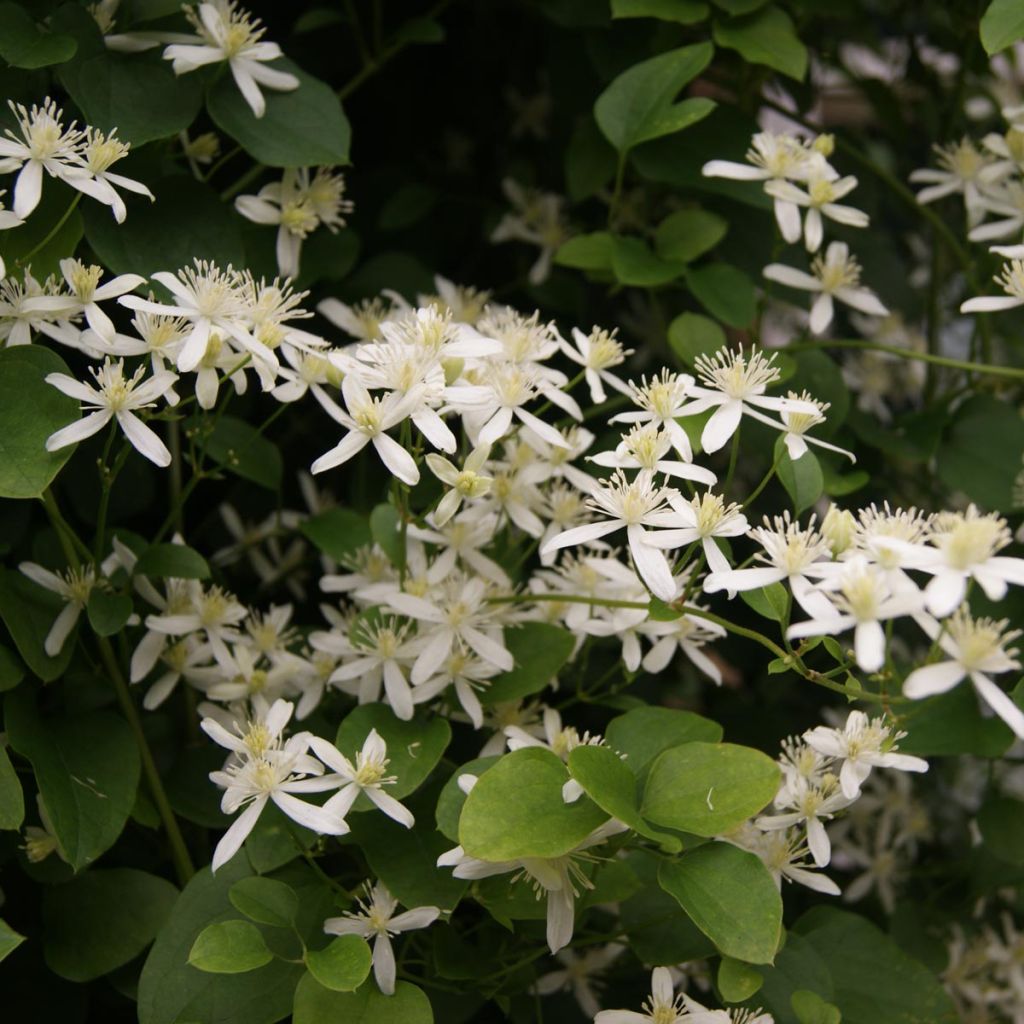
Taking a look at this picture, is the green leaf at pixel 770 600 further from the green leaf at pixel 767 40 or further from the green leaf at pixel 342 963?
the green leaf at pixel 767 40

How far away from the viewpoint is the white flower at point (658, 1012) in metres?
0.69

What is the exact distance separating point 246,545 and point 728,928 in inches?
21.6

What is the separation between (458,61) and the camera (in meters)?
1.34

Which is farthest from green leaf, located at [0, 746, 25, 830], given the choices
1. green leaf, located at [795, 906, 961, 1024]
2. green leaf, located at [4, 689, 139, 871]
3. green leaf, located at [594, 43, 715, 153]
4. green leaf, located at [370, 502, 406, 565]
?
green leaf, located at [594, 43, 715, 153]

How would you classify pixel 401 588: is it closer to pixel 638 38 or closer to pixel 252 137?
pixel 252 137

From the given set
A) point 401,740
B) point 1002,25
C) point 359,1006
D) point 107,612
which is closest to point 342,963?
point 359,1006

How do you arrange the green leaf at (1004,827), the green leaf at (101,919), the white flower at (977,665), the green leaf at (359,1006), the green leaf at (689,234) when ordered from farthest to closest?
the green leaf at (689,234) < the green leaf at (1004,827) < the green leaf at (101,919) < the green leaf at (359,1006) < the white flower at (977,665)

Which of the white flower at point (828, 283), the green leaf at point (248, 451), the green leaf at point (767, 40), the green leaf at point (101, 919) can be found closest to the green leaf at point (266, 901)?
the green leaf at point (101, 919)

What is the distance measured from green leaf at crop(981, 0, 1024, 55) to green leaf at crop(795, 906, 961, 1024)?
576mm

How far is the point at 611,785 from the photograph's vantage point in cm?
66

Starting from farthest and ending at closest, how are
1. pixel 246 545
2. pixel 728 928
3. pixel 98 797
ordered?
pixel 246 545 < pixel 98 797 < pixel 728 928

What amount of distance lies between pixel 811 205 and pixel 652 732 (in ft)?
1.42

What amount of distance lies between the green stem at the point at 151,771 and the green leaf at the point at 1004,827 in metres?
0.56

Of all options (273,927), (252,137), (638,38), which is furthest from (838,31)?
(273,927)
